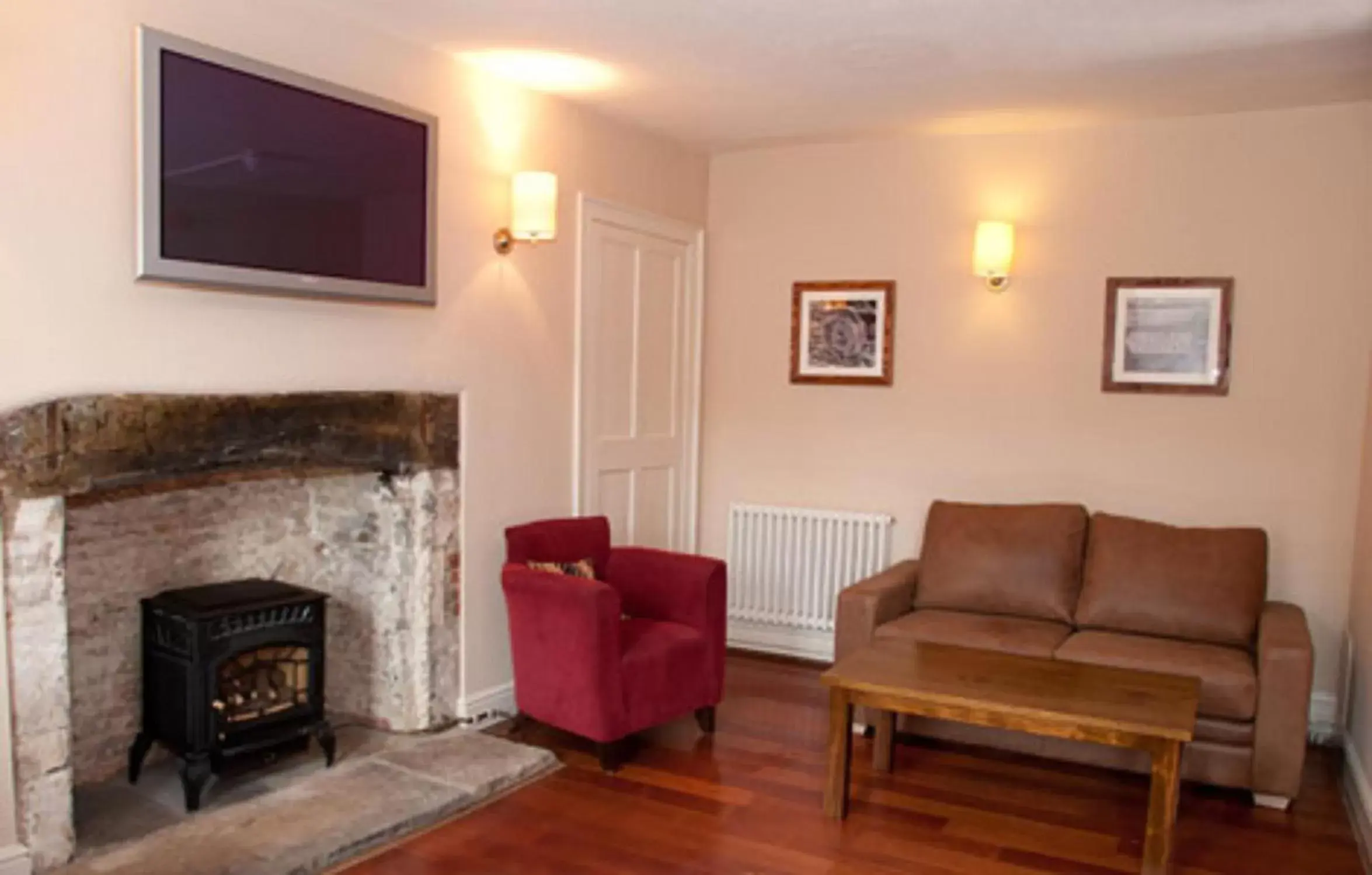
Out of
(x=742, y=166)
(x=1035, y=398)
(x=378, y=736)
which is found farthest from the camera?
(x=742, y=166)

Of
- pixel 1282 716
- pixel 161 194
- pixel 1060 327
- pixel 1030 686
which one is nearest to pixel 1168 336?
pixel 1060 327

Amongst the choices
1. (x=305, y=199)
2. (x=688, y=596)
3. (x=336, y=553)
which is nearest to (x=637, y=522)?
(x=688, y=596)

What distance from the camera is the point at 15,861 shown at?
2.62 m

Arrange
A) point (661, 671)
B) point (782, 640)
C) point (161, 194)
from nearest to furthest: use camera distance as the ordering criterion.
A: 1. point (161, 194)
2. point (661, 671)
3. point (782, 640)

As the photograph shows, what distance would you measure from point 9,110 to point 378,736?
2.29 m

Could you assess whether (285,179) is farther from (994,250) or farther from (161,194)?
(994,250)

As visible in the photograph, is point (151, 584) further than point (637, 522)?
No

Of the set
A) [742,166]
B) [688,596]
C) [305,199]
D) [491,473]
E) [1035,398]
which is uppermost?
[742,166]

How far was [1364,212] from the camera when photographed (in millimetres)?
4129

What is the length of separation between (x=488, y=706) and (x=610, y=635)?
0.85 m

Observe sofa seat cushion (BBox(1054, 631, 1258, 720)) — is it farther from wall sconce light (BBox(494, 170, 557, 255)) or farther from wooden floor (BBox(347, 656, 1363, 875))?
wall sconce light (BBox(494, 170, 557, 255))

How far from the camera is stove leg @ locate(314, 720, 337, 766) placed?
11.4 ft

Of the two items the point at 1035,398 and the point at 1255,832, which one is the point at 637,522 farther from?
the point at 1255,832

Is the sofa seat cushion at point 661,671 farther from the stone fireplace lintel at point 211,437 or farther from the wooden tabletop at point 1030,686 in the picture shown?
the stone fireplace lintel at point 211,437
